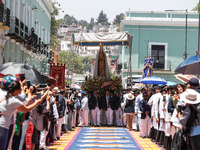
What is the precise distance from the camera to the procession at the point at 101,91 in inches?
330

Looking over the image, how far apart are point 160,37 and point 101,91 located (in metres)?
21.7

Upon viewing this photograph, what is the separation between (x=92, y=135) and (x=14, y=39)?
38.7 ft

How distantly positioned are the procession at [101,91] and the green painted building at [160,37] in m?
0.10

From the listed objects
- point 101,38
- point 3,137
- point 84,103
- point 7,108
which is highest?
point 101,38

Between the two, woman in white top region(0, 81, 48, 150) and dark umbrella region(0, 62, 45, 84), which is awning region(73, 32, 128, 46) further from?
woman in white top region(0, 81, 48, 150)

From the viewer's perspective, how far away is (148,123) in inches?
659

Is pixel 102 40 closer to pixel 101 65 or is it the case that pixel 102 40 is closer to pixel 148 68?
pixel 101 65

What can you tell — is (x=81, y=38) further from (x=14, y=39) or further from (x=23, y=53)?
(x=23, y=53)

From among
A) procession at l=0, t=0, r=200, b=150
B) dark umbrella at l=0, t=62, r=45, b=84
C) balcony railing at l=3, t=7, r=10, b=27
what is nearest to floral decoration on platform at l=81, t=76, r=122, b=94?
procession at l=0, t=0, r=200, b=150

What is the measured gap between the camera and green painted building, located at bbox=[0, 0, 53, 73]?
2538 centimetres

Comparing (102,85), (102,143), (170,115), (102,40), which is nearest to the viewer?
(170,115)

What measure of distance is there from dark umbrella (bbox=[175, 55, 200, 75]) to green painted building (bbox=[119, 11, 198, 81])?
30.5 m

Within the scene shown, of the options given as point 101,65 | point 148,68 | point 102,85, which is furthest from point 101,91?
point 148,68

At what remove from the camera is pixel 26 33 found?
29125 millimetres
